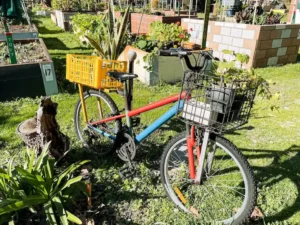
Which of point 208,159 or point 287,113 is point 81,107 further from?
point 287,113

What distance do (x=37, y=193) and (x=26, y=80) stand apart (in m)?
2.80

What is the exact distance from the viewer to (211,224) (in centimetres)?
195

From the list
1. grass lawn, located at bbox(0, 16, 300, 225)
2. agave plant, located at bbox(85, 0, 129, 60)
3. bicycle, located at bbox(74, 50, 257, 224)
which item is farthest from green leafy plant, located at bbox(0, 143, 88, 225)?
agave plant, located at bbox(85, 0, 129, 60)

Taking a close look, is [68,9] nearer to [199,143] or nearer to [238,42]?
[238,42]

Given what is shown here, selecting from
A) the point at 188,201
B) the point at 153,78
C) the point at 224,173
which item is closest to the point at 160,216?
the point at 188,201

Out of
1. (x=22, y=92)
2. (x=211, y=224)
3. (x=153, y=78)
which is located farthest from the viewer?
(x=153, y=78)

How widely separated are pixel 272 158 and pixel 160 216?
1463 millimetres

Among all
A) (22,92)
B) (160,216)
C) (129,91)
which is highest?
(129,91)

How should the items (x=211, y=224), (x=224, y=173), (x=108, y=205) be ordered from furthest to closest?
(x=224, y=173)
(x=108, y=205)
(x=211, y=224)

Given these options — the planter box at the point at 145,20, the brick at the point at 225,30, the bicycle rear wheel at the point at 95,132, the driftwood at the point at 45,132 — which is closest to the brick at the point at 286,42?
the brick at the point at 225,30

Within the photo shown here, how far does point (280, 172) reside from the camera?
8.67 feet

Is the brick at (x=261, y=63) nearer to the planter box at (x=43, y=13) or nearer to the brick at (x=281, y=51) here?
the brick at (x=281, y=51)

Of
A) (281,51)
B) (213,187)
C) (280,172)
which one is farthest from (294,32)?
(213,187)

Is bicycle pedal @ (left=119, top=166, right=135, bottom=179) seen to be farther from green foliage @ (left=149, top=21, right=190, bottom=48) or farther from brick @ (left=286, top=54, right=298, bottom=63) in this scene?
brick @ (left=286, top=54, right=298, bottom=63)
